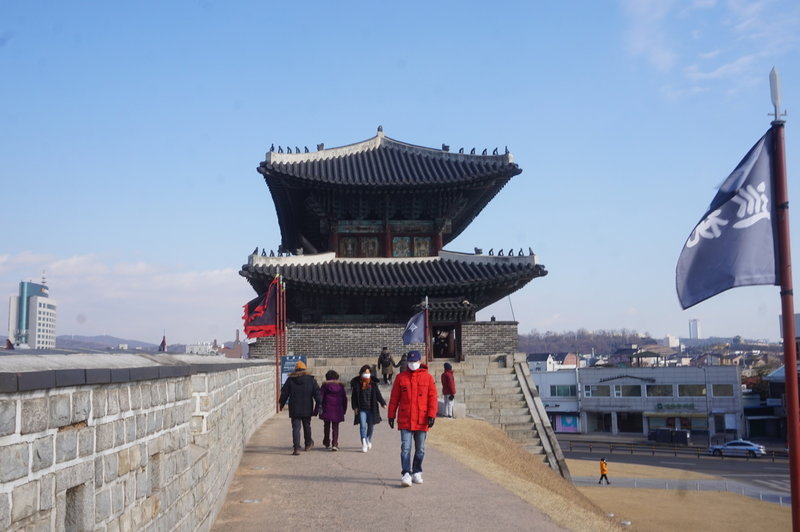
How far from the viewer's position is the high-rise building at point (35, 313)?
55250 mm

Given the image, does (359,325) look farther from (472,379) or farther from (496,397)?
(496,397)

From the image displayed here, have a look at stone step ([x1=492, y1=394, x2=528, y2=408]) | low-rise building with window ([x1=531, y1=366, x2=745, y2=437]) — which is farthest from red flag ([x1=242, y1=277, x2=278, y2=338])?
low-rise building with window ([x1=531, y1=366, x2=745, y2=437])

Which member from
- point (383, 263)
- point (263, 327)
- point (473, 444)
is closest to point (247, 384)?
point (473, 444)

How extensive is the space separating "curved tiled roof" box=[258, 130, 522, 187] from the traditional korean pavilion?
0.16 ft

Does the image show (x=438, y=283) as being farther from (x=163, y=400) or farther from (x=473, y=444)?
(x=163, y=400)

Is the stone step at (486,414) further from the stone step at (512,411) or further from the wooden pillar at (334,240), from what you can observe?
the wooden pillar at (334,240)

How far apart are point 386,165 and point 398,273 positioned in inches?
206

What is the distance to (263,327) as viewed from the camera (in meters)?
21.8

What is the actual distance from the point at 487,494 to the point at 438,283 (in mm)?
18511

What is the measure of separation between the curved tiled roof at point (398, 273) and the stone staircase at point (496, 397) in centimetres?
308

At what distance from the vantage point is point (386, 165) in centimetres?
3247

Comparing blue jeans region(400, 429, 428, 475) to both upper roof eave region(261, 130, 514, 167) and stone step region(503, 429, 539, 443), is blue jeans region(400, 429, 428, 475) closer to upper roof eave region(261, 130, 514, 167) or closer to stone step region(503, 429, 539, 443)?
stone step region(503, 429, 539, 443)

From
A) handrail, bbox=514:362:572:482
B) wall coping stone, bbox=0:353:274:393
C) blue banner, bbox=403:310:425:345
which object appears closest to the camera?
wall coping stone, bbox=0:353:274:393

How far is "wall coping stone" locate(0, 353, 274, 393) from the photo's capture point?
11.4 feet
